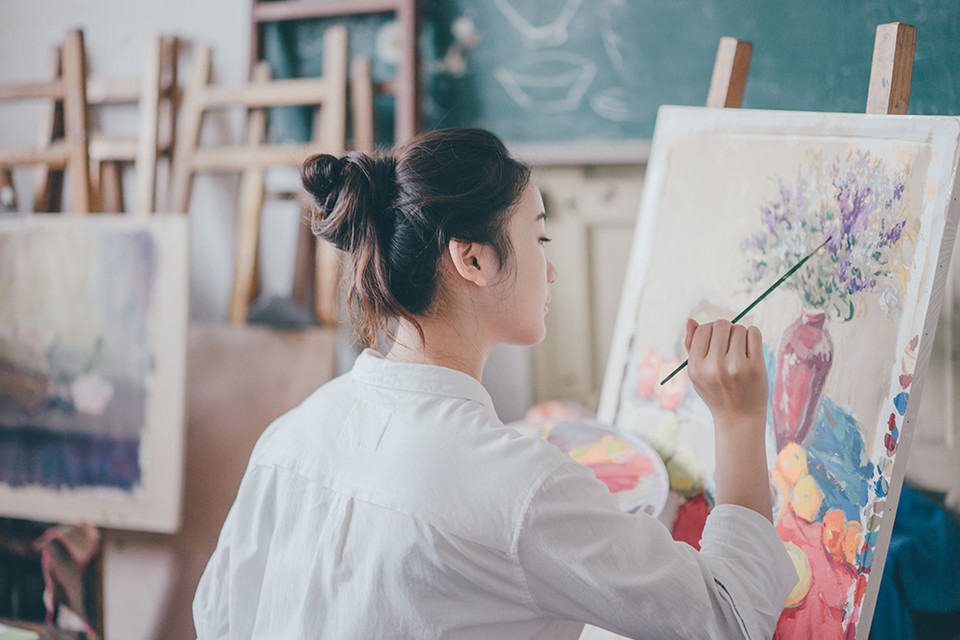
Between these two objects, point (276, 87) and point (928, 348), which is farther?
point (276, 87)

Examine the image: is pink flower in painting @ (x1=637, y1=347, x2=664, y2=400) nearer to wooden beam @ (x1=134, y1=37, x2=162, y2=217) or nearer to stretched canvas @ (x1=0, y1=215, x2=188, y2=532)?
stretched canvas @ (x1=0, y1=215, x2=188, y2=532)

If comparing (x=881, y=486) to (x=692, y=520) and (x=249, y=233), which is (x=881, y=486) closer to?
(x=692, y=520)

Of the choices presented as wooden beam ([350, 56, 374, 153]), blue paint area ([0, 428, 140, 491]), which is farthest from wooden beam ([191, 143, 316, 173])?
blue paint area ([0, 428, 140, 491])

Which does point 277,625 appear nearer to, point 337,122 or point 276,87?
point 337,122

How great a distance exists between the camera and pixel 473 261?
0.86 metres

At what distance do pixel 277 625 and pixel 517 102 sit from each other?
5.19 feet

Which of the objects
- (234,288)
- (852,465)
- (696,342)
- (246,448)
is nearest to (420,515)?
(696,342)

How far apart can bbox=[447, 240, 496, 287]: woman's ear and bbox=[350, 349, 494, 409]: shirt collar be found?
0.12 meters

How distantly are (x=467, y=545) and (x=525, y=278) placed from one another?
1.16ft

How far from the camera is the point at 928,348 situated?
827mm

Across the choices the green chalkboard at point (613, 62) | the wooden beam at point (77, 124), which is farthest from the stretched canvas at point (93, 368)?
the green chalkboard at point (613, 62)

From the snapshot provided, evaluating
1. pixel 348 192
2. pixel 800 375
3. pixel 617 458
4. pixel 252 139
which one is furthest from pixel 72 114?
pixel 800 375

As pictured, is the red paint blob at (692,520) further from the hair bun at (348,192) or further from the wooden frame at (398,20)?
the wooden frame at (398,20)

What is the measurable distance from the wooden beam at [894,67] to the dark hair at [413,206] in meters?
0.48
